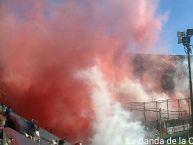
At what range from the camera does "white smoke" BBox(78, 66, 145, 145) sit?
2705 cm

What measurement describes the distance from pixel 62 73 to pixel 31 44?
2.52 m

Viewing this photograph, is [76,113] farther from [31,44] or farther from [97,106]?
[31,44]

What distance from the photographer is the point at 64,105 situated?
26516 millimetres

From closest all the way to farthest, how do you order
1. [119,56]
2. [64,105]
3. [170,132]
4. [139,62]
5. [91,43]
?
1. [64,105]
2. [91,43]
3. [119,56]
4. [170,132]
5. [139,62]

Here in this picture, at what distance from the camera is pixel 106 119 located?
2812 cm

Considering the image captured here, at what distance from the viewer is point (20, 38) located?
2570 centimetres

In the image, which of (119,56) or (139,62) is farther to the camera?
(139,62)

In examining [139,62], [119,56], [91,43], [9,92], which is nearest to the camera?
[9,92]

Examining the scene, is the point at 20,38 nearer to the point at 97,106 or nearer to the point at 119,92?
the point at 97,106

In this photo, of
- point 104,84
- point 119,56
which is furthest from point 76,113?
point 119,56

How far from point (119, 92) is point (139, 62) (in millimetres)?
20103

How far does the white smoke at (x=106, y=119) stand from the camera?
88.7ft

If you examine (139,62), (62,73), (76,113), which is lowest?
(76,113)

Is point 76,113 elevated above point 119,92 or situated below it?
below
